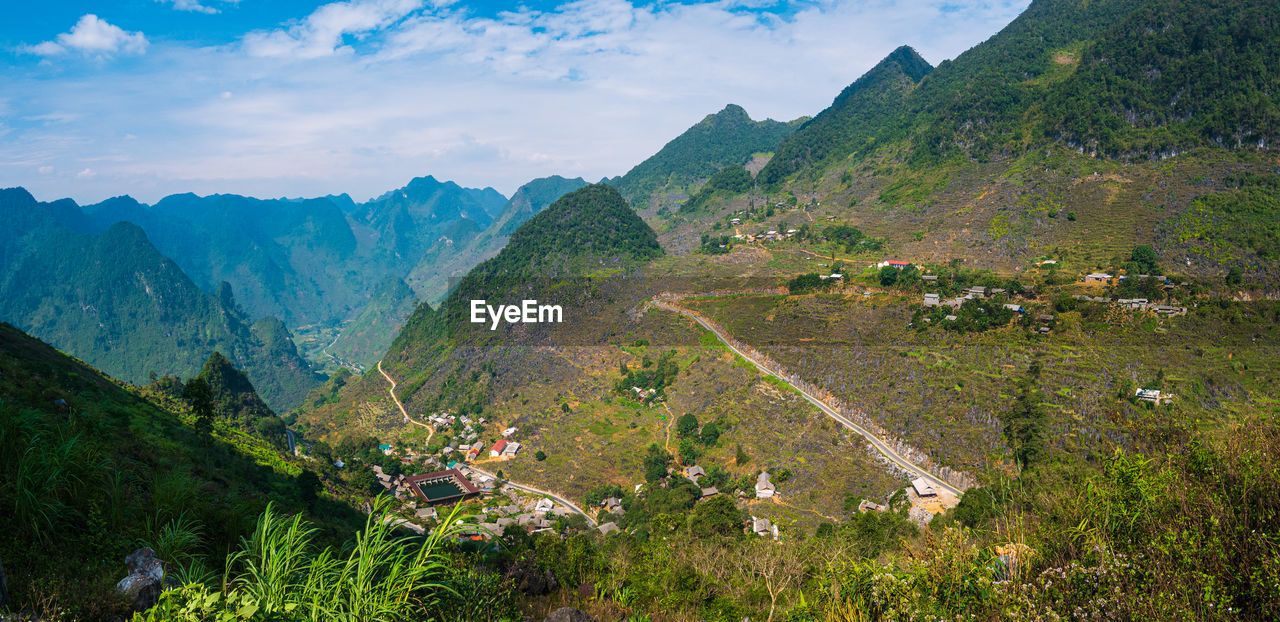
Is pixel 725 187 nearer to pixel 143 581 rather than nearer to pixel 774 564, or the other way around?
pixel 774 564

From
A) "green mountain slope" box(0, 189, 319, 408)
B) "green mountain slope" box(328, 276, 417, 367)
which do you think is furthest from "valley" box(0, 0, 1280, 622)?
"green mountain slope" box(328, 276, 417, 367)

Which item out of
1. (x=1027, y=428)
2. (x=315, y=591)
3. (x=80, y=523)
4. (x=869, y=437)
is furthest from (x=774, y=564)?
(x=869, y=437)

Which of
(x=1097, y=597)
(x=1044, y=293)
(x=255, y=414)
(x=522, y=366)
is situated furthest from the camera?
(x=522, y=366)

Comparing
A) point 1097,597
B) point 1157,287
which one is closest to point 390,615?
point 1097,597

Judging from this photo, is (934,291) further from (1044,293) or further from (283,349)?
(283,349)

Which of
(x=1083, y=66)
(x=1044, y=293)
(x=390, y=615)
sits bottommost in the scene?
(x=1044, y=293)

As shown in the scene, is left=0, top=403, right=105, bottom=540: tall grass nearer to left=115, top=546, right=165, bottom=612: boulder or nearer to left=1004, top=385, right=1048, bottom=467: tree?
left=115, top=546, right=165, bottom=612: boulder
